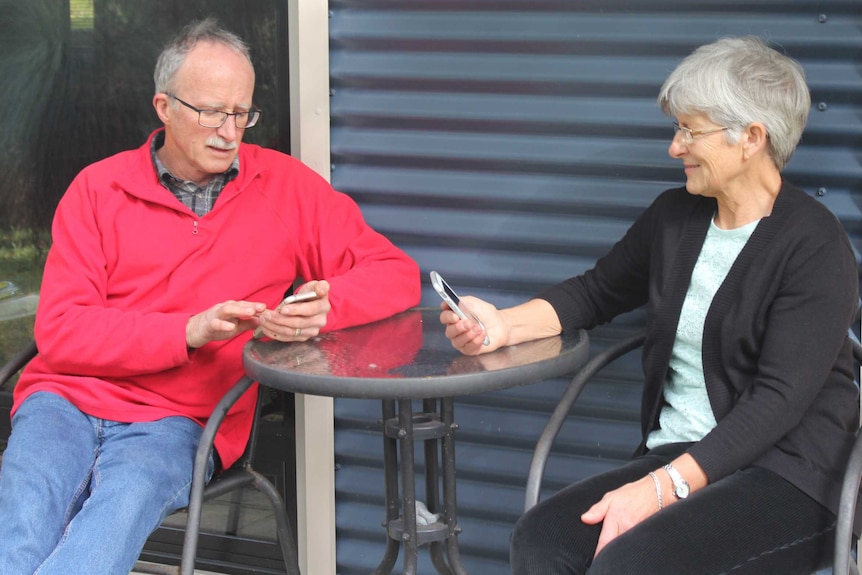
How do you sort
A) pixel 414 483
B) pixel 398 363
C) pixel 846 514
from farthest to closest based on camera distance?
pixel 414 483, pixel 398 363, pixel 846 514

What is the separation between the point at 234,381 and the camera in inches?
110

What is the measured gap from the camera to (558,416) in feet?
8.13

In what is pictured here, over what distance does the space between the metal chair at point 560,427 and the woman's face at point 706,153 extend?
457 millimetres

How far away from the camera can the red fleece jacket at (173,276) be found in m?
2.61

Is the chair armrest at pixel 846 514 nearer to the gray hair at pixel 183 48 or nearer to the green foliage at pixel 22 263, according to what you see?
the gray hair at pixel 183 48

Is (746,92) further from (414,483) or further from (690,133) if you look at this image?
(414,483)

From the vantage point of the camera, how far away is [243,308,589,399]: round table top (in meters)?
2.14

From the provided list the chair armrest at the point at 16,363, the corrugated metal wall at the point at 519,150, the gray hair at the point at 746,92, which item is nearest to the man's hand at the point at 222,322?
the chair armrest at the point at 16,363

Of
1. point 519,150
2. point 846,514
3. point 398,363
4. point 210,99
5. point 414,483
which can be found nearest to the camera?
point 846,514

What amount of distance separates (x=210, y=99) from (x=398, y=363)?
2.94 ft

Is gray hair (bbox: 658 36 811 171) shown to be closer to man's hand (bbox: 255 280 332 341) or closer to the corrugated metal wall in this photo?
the corrugated metal wall

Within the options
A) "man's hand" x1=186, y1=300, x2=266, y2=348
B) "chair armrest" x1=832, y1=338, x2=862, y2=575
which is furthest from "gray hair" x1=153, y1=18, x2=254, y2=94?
"chair armrest" x1=832, y1=338, x2=862, y2=575

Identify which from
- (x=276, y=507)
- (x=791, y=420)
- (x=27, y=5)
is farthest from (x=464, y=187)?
(x=27, y=5)

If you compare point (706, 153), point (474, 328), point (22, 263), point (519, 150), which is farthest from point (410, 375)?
point (22, 263)
